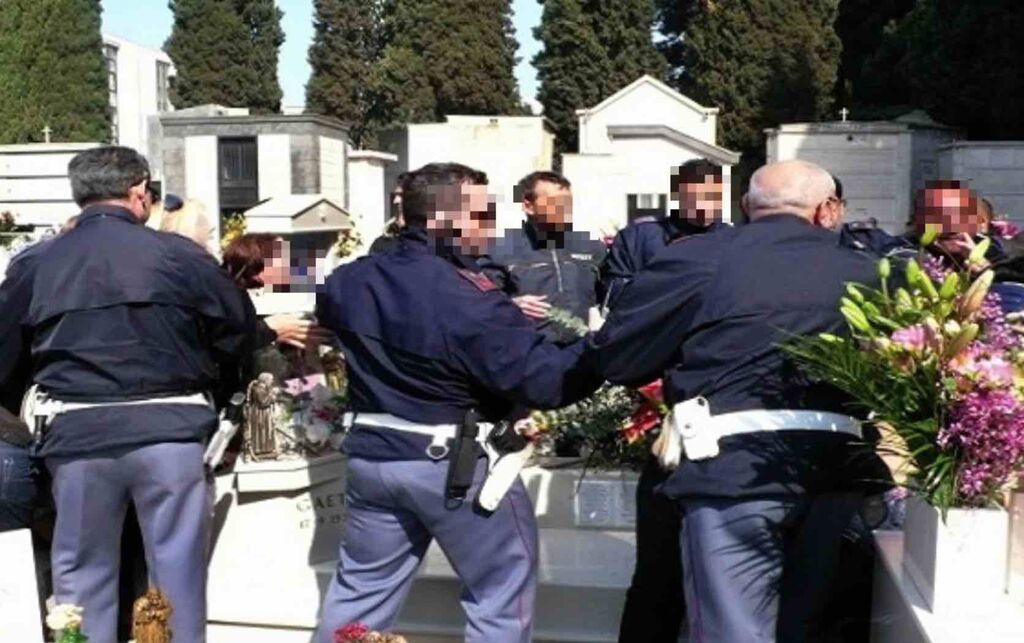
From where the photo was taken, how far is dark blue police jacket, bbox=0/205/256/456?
3547mm

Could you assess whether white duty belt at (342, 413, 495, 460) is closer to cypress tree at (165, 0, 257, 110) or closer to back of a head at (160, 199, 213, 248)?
back of a head at (160, 199, 213, 248)

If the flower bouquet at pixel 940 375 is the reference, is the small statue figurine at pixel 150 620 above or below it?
below

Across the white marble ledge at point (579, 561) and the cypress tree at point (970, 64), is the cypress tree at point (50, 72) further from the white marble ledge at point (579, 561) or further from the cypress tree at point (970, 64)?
the white marble ledge at point (579, 561)

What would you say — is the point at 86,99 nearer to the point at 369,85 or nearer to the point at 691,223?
the point at 369,85

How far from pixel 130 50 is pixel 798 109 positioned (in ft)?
80.2

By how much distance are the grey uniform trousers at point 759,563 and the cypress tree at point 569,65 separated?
31689 millimetres

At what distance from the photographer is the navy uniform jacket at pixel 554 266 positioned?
17.7 feet

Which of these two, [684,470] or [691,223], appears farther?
[691,223]

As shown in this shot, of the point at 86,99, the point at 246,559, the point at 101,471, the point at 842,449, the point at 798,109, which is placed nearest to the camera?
the point at 842,449

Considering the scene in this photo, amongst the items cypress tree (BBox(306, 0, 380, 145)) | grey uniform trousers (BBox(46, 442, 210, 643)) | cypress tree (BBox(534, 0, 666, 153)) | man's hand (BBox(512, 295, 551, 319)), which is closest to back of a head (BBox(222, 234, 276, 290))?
grey uniform trousers (BBox(46, 442, 210, 643))

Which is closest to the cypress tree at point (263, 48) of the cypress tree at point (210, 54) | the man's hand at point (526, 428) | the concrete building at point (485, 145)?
the cypress tree at point (210, 54)

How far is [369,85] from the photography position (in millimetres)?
37531

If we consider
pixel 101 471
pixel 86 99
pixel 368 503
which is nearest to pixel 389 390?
pixel 368 503

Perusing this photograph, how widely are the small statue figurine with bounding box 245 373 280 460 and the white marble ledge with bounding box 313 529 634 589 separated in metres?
0.44
